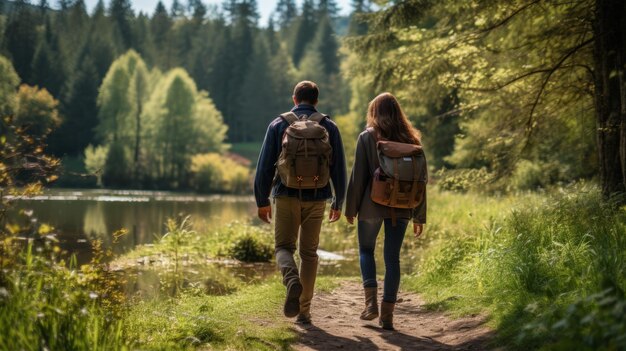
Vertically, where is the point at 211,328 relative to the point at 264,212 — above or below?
below

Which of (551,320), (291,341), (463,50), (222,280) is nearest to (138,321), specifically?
(291,341)

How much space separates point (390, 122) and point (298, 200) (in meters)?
1.06

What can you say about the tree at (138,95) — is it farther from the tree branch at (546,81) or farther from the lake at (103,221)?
the tree branch at (546,81)

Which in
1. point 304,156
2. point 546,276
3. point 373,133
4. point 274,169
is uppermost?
point 373,133

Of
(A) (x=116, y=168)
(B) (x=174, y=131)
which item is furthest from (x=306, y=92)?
(B) (x=174, y=131)

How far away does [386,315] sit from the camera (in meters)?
5.66

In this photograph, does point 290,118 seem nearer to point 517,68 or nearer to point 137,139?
point 517,68

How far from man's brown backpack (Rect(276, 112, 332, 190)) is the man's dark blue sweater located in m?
0.13

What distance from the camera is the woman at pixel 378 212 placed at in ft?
18.3

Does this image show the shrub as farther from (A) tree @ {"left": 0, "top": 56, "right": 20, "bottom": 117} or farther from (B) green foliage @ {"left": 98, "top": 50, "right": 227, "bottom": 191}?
(A) tree @ {"left": 0, "top": 56, "right": 20, "bottom": 117}

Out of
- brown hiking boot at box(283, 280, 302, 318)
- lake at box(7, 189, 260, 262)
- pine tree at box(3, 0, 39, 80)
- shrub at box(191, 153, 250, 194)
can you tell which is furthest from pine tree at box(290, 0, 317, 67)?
brown hiking boot at box(283, 280, 302, 318)

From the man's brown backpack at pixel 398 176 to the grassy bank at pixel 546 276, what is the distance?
1.21m

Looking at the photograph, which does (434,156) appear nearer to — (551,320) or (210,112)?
(551,320)

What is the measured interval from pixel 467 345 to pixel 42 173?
3.35 metres
